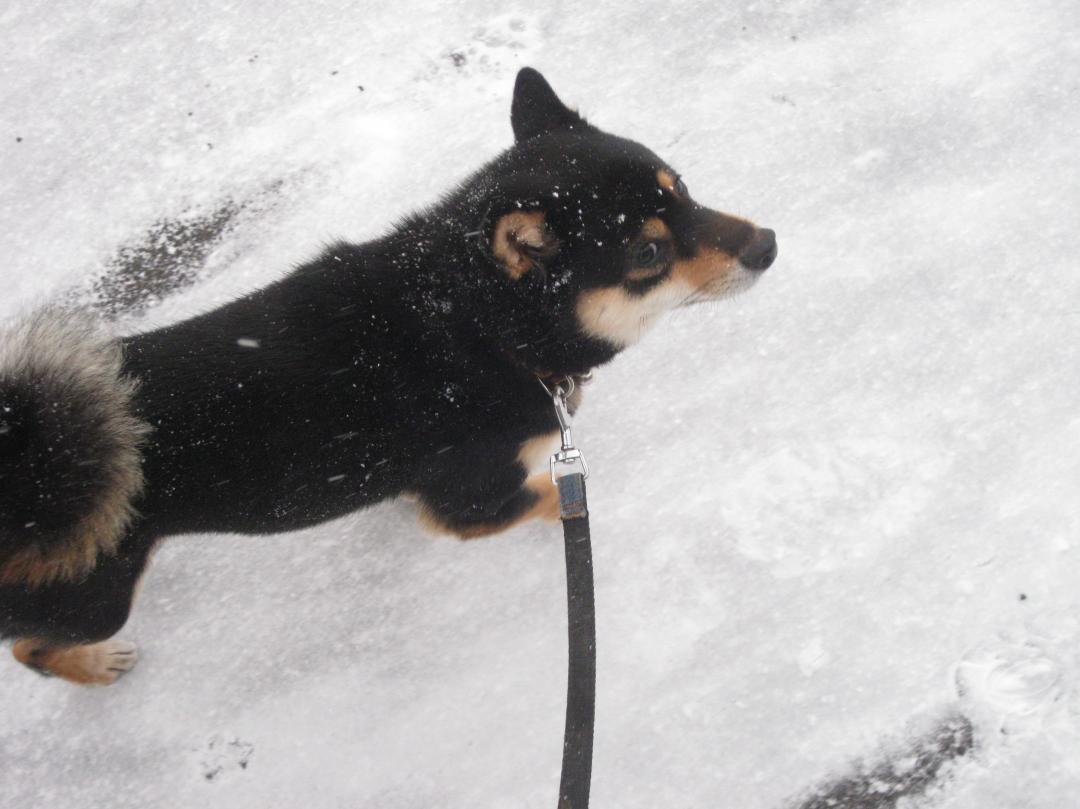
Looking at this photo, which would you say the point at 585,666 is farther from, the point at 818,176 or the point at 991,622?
the point at 818,176

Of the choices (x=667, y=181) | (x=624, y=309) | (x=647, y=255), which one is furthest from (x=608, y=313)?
(x=667, y=181)

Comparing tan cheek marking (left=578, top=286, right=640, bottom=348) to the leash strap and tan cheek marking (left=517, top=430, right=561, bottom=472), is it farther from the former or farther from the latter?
the leash strap

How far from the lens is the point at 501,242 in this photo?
241 cm

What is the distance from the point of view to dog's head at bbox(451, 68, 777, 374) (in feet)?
8.25

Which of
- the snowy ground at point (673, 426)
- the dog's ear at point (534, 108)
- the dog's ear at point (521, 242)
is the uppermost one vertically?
the dog's ear at point (534, 108)

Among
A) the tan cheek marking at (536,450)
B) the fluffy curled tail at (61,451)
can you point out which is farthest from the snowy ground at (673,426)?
the fluffy curled tail at (61,451)

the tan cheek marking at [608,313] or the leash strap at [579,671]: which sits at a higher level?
the tan cheek marking at [608,313]

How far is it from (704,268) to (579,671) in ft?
4.79

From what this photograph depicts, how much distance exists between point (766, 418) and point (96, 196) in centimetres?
353

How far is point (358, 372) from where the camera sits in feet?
8.47

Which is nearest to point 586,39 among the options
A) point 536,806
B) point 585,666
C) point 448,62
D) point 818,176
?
point 448,62

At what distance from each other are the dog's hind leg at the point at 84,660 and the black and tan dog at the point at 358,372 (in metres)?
0.06

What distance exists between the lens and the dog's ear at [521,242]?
2373 millimetres

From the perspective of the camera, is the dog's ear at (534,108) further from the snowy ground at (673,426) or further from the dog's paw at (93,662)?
the dog's paw at (93,662)
